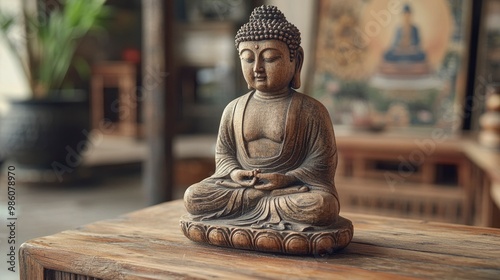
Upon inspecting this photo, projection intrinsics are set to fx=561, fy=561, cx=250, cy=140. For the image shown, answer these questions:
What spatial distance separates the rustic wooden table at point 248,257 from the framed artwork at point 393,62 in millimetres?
2005

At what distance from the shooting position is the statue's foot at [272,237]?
1.17m

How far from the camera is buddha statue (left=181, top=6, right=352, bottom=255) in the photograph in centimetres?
124

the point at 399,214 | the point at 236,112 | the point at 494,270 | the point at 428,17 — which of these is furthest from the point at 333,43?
the point at 494,270

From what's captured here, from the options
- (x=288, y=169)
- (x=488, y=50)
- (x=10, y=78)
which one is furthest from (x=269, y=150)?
(x=10, y=78)

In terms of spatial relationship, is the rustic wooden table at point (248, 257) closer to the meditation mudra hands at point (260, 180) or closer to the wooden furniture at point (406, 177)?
the meditation mudra hands at point (260, 180)

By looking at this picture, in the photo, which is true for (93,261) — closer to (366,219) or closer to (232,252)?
(232,252)

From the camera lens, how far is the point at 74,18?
367 centimetres

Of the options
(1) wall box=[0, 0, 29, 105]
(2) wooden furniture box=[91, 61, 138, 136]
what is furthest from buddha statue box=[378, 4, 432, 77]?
(2) wooden furniture box=[91, 61, 138, 136]

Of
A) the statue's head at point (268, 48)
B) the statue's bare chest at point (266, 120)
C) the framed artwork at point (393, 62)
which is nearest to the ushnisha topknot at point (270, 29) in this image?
the statue's head at point (268, 48)

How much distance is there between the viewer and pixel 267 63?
128 centimetres

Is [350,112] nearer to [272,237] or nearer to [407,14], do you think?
[407,14]

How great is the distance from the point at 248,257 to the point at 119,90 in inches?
202

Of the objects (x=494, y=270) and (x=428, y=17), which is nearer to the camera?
(x=494, y=270)

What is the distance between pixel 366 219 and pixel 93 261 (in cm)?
76
